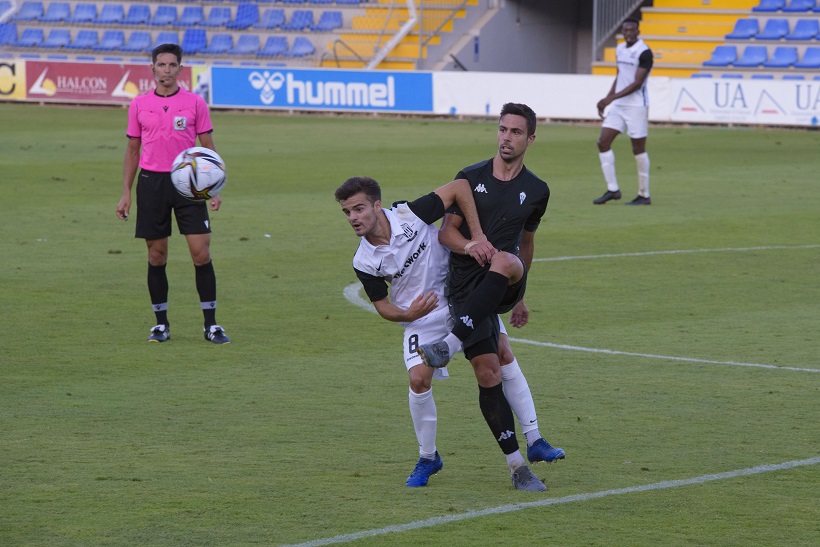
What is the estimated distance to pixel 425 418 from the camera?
6148 mm

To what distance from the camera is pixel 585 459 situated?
21.7 ft

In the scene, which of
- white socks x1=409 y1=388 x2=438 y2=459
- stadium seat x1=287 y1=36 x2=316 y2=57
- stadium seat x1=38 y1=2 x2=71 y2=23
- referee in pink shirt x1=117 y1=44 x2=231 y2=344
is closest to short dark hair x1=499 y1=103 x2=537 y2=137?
white socks x1=409 y1=388 x2=438 y2=459

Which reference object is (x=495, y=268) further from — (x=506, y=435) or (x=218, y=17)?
(x=218, y=17)

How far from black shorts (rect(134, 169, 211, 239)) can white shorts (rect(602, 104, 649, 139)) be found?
31.7 ft

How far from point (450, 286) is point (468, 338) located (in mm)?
305

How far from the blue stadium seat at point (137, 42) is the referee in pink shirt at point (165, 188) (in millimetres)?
32734

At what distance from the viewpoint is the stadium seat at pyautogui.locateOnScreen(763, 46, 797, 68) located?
33656 millimetres

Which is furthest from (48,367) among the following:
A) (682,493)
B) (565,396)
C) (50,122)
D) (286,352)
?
(50,122)

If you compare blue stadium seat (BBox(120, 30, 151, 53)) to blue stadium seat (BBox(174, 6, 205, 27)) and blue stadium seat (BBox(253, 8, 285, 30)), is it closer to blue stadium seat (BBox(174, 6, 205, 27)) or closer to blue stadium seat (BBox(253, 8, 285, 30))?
blue stadium seat (BBox(174, 6, 205, 27))

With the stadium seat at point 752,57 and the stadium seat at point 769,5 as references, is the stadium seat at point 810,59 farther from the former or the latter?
the stadium seat at point 769,5

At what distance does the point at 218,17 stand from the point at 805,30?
56.9ft

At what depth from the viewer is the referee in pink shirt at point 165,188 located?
9.56 m

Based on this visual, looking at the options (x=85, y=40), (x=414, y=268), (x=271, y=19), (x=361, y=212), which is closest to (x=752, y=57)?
(x=271, y=19)

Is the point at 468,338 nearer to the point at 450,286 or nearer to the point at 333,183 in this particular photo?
the point at 450,286
